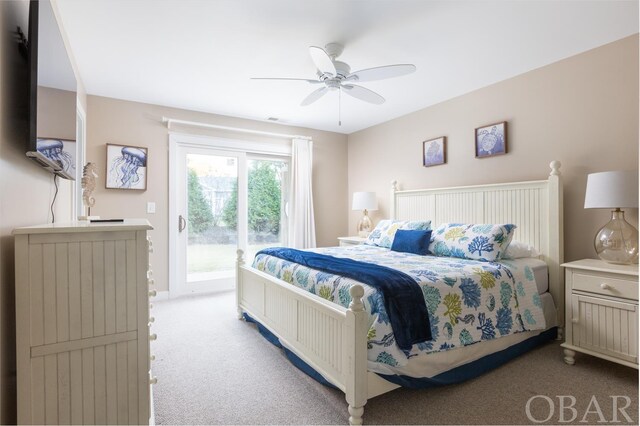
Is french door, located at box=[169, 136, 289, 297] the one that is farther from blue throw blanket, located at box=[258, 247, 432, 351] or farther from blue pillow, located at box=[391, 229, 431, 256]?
blue throw blanket, located at box=[258, 247, 432, 351]

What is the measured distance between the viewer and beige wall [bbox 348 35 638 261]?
2.53 m

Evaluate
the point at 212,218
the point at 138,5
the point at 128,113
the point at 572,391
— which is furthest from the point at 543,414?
the point at 128,113

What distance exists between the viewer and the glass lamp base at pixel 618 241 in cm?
231

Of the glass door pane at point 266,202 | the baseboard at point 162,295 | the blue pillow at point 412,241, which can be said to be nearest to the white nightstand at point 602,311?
the blue pillow at point 412,241

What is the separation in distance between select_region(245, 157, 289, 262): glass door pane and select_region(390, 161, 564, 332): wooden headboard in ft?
6.93

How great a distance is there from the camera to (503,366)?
2318 mm

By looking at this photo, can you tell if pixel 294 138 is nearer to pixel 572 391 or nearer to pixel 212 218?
pixel 212 218

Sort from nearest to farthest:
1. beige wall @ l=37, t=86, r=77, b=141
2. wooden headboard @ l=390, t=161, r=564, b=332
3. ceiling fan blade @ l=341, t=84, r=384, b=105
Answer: beige wall @ l=37, t=86, r=77, b=141
ceiling fan blade @ l=341, t=84, r=384, b=105
wooden headboard @ l=390, t=161, r=564, b=332

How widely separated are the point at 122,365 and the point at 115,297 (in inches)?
10.3

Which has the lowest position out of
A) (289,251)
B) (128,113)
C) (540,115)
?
(289,251)

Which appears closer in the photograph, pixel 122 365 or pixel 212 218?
pixel 122 365

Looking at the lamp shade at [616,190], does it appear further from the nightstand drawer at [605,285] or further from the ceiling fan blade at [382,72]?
the ceiling fan blade at [382,72]

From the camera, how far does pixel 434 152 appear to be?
3986mm

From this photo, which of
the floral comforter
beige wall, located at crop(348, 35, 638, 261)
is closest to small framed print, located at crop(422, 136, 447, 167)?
beige wall, located at crop(348, 35, 638, 261)
